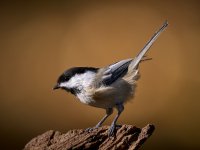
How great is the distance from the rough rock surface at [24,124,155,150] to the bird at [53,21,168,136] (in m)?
0.18

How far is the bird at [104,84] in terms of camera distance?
1.85m

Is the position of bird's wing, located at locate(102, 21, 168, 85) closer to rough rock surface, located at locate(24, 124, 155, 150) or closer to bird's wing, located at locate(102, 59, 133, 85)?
bird's wing, located at locate(102, 59, 133, 85)

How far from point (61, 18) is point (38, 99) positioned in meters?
0.58

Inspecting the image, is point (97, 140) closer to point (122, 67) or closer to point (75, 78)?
point (75, 78)

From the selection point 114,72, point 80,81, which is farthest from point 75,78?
point 114,72

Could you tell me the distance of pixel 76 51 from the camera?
2926 mm

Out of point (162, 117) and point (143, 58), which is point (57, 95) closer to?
point (162, 117)

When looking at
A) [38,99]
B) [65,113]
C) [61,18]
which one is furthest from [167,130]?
[61,18]

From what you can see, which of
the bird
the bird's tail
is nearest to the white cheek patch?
the bird

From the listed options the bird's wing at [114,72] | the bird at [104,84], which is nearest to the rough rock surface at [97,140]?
the bird at [104,84]

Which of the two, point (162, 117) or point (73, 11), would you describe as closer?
point (162, 117)

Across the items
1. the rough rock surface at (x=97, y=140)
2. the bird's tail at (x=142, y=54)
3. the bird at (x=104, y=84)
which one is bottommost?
the rough rock surface at (x=97, y=140)

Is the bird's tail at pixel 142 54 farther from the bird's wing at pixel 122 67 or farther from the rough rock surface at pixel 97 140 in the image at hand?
the rough rock surface at pixel 97 140

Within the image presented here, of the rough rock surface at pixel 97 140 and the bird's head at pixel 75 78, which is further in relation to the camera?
the bird's head at pixel 75 78
